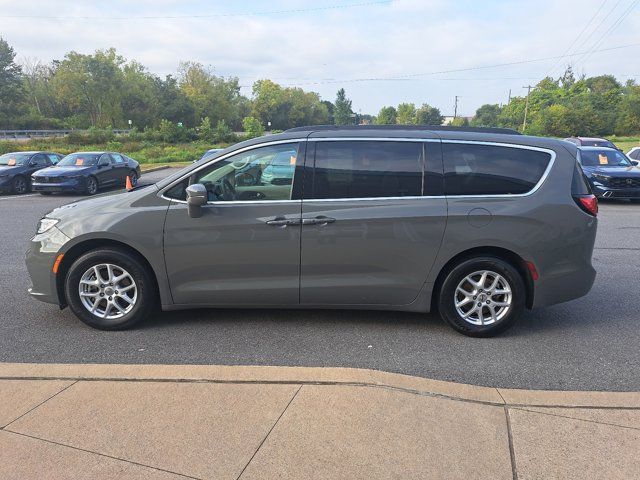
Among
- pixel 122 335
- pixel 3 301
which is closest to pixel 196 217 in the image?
pixel 122 335

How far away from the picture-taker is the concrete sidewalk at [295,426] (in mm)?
2570

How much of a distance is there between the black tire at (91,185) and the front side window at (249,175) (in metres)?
13.8

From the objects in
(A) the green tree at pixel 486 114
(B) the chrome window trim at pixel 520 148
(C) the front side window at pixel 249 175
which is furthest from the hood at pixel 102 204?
(A) the green tree at pixel 486 114

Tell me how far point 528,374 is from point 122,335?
3.40 m

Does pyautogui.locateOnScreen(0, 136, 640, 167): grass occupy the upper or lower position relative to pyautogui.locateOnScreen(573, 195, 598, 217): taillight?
lower

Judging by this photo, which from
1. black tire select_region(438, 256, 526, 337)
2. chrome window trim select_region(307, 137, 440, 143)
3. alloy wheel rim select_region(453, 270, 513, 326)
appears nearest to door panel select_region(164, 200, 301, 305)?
chrome window trim select_region(307, 137, 440, 143)

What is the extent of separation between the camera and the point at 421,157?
4410 mm

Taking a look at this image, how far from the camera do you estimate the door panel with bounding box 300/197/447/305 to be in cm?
430

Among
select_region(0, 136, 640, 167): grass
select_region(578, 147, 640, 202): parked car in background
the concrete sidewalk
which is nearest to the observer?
the concrete sidewalk

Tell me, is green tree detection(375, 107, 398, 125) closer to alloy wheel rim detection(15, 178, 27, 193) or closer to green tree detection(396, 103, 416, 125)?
green tree detection(396, 103, 416, 125)

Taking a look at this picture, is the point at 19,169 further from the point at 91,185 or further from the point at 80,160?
the point at 91,185

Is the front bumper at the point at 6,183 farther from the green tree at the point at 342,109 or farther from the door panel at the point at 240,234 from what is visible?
the green tree at the point at 342,109

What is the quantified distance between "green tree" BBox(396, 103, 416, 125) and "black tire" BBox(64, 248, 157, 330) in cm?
13221

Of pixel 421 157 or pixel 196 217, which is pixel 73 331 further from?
pixel 421 157
